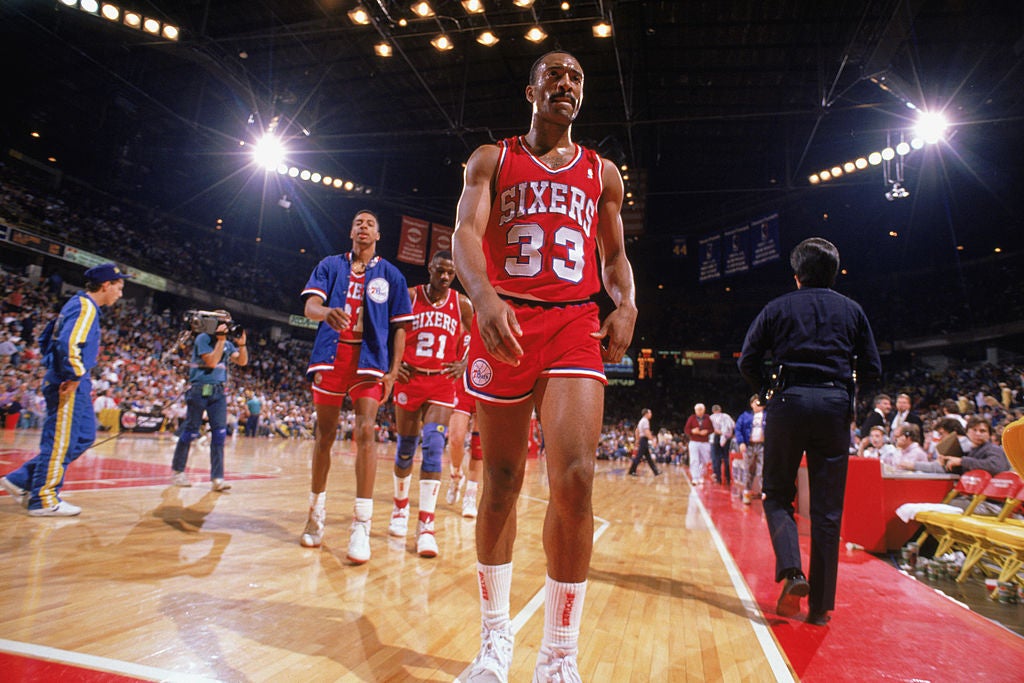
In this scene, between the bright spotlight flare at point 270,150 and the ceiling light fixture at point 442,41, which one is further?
the bright spotlight flare at point 270,150

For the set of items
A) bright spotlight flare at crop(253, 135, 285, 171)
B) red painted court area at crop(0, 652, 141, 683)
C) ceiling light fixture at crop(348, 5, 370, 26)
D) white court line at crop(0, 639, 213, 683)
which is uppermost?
ceiling light fixture at crop(348, 5, 370, 26)

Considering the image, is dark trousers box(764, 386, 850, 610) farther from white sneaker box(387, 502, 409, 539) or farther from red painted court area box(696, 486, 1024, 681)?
white sneaker box(387, 502, 409, 539)

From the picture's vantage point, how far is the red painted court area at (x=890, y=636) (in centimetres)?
213

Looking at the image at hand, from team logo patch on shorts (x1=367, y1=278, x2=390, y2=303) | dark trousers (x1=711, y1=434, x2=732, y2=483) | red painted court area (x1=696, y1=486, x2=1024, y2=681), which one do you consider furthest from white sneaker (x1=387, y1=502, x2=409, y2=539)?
dark trousers (x1=711, y1=434, x2=732, y2=483)

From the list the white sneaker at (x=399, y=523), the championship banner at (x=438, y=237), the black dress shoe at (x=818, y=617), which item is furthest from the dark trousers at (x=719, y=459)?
the black dress shoe at (x=818, y=617)

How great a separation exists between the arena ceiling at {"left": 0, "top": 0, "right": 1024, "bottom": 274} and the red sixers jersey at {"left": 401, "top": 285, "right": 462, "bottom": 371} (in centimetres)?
769

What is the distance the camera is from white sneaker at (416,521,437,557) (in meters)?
3.50

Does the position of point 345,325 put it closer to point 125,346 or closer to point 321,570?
point 321,570

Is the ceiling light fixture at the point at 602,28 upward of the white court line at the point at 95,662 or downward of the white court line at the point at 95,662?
upward

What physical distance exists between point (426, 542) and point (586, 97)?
1340cm

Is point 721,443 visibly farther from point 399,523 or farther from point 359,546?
point 359,546

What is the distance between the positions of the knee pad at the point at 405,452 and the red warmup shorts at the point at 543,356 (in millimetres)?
2312

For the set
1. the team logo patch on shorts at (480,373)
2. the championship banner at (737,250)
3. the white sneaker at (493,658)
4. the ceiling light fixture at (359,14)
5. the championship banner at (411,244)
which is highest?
the ceiling light fixture at (359,14)

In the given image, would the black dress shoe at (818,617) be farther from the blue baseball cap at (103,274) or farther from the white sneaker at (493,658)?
the blue baseball cap at (103,274)
